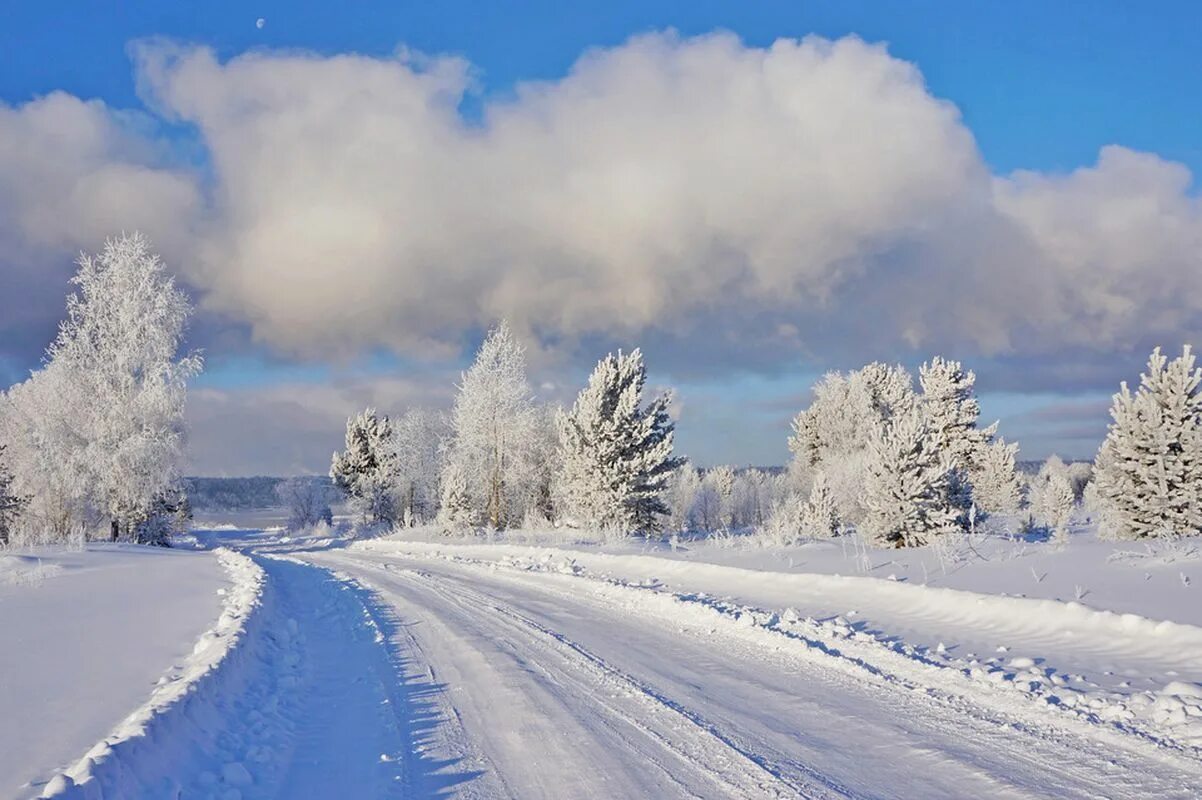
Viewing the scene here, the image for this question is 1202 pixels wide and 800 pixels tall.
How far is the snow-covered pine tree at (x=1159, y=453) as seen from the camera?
78.1ft

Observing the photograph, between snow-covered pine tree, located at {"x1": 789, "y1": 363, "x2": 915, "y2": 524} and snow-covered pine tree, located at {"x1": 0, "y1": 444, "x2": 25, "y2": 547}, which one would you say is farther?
snow-covered pine tree, located at {"x1": 789, "y1": 363, "x2": 915, "y2": 524}

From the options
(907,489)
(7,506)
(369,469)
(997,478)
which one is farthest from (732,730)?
(369,469)

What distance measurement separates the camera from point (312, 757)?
231 inches

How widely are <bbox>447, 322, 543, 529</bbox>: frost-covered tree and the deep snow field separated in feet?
93.2

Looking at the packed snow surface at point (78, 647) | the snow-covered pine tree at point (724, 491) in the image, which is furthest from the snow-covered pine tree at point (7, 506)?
the snow-covered pine tree at point (724, 491)

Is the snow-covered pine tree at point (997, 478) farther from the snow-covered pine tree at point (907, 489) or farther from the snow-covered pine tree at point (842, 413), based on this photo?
the snow-covered pine tree at point (907, 489)

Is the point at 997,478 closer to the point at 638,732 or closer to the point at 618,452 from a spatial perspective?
the point at 618,452

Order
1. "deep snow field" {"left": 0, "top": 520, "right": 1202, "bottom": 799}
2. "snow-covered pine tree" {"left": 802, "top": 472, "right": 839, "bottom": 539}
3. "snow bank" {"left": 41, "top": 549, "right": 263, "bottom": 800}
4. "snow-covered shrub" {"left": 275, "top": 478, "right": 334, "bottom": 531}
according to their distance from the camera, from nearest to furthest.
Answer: "snow bank" {"left": 41, "top": 549, "right": 263, "bottom": 800} → "deep snow field" {"left": 0, "top": 520, "right": 1202, "bottom": 799} → "snow-covered pine tree" {"left": 802, "top": 472, "right": 839, "bottom": 539} → "snow-covered shrub" {"left": 275, "top": 478, "right": 334, "bottom": 531}

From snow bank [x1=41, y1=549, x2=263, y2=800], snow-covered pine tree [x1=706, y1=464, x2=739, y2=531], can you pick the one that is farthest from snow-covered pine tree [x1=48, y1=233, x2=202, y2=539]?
snow-covered pine tree [x1=706, y1=464, x2=739, y2=531]

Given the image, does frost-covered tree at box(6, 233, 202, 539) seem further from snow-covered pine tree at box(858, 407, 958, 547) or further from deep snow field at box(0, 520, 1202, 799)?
snow-covered pine tree at box(858, 407, 958, 547)

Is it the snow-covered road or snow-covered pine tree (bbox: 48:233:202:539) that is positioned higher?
snow-covered pine tree (bbox: 48:233:202:539)

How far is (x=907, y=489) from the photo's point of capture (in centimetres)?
2728

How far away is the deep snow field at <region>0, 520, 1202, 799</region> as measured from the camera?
508 cm

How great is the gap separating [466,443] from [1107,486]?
3067cm
